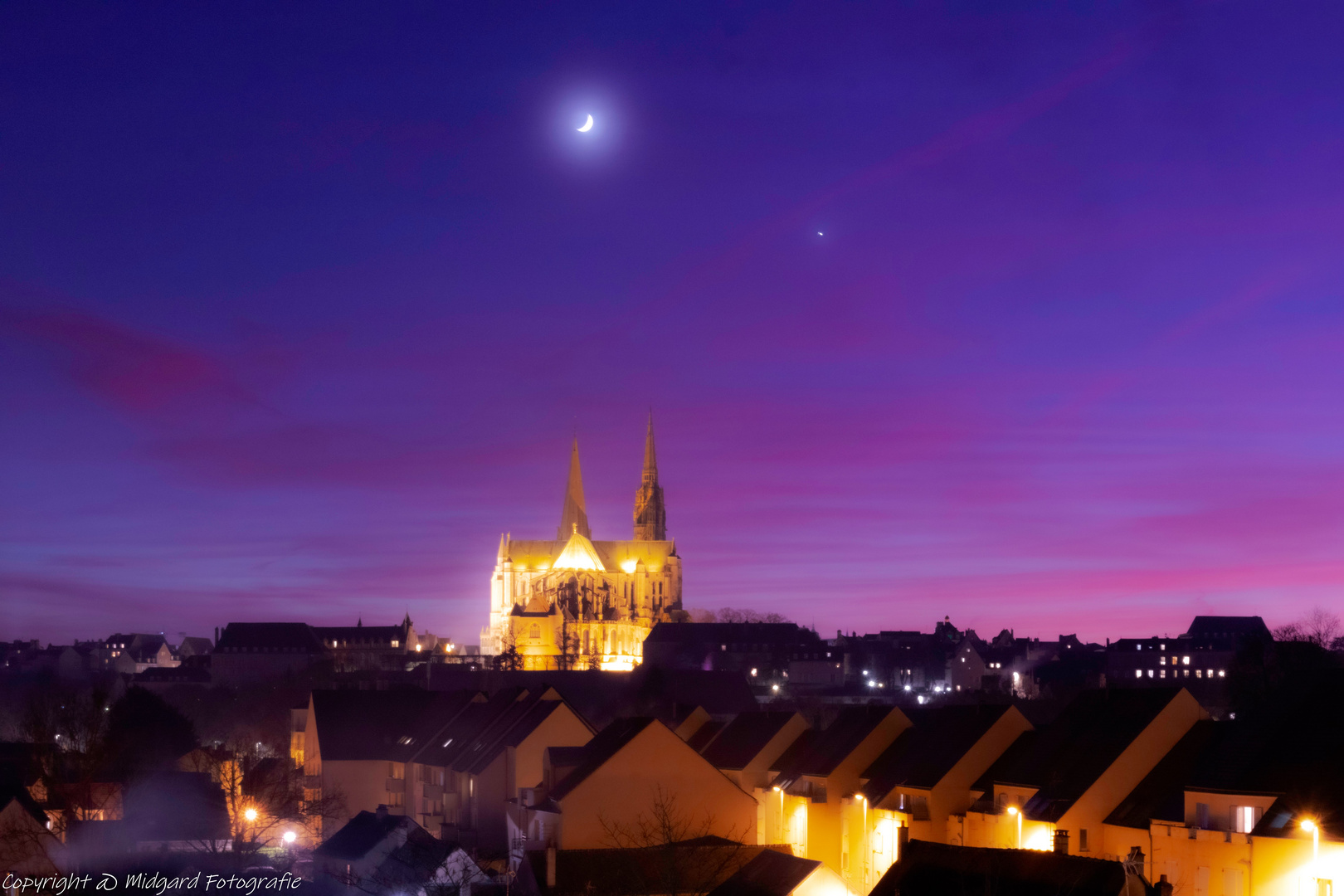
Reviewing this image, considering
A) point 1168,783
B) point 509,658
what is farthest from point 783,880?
point 509,658

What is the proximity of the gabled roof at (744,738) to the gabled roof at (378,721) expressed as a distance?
14.4 metres

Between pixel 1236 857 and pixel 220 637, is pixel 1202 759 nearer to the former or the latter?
pixel 1236 857

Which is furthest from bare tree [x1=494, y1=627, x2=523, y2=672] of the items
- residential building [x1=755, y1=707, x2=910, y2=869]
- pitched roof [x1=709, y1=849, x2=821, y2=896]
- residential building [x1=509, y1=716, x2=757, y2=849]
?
pitched roof [x1=709, y1=849, x2=821, y2=896]

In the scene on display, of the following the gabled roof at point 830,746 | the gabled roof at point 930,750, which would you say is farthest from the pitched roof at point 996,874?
the gabled roof at point 830,746

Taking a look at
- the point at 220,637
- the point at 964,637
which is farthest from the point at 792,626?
the point at 220,637

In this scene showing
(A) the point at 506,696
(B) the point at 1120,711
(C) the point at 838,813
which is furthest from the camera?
(A) the point at 506,696

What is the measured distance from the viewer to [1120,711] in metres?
39.5

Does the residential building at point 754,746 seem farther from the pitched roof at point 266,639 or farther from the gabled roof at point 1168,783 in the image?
the pitched roof at point 266,639

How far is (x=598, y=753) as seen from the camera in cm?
4575

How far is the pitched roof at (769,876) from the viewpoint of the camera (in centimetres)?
3183

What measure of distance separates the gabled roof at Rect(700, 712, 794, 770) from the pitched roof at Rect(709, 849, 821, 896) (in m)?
21.6

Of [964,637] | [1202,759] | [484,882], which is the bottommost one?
[484,882]

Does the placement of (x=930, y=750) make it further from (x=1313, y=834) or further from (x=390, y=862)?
(x=1313, y=834)

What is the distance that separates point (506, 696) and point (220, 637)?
136m
